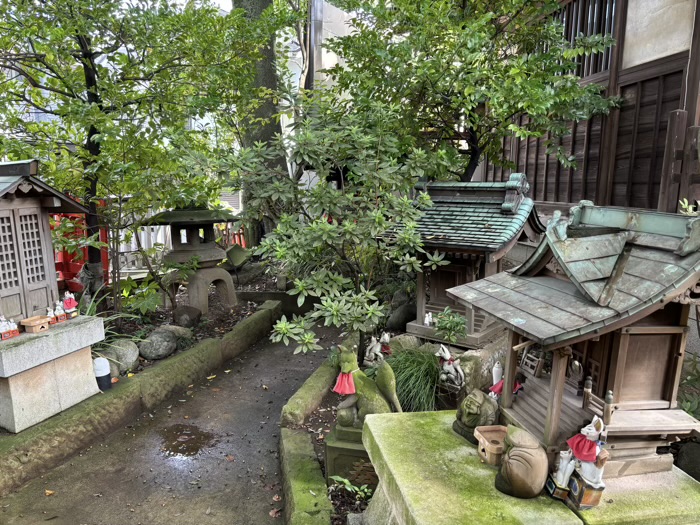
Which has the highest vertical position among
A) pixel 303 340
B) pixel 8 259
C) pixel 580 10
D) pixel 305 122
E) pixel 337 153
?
pixel 580 10

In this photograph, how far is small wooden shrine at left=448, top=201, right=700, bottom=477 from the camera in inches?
122

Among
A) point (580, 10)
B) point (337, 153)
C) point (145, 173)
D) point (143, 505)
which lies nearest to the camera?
point (143, 505)

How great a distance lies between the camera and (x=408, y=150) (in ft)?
26.1

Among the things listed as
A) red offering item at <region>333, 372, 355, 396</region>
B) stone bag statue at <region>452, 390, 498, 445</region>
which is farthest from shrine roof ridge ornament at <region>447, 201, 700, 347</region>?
red offering item at <region>333, 372, 355, 396</region>

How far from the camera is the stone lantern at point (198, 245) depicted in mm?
10227

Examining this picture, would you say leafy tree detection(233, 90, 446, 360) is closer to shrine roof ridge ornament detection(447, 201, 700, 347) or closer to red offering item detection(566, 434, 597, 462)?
shrine roof ridge ornament detection(447, 201, 700, 347)

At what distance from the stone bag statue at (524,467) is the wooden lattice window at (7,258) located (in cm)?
649

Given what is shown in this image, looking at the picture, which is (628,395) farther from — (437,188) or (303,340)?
(437,188)

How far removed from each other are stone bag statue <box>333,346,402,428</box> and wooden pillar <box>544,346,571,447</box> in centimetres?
212

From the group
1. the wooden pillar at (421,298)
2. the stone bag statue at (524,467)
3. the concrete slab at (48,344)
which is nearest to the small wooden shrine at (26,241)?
the concrete slab at (48,344)

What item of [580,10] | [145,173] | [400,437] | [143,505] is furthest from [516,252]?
[143,505]

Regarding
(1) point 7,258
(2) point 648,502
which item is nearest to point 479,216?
(2) point 648,502

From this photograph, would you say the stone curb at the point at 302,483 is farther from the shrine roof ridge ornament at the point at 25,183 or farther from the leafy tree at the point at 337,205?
the shrine roof ridge ornament at the point at 25,183

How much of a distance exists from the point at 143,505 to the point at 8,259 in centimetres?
371
